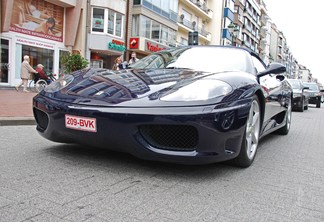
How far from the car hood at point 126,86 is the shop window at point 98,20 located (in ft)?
60.5

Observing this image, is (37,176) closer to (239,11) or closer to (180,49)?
(180,49)

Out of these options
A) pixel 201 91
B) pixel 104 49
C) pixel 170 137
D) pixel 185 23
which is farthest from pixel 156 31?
pixel 170 137

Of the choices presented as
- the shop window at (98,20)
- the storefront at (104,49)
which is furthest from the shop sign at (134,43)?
the shop window at (98,20)

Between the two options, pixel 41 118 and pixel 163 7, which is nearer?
pixel 41 118

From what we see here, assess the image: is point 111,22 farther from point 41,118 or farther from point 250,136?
point 250,136

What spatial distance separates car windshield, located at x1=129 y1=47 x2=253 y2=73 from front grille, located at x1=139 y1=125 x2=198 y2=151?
1.16 meters

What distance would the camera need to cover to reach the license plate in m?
2.64

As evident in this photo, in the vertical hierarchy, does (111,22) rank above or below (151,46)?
above

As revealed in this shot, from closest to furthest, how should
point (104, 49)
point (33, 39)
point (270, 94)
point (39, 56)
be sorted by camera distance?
point (270, 94) < point (33, 39) < point (39, 56) < point (104, 49)

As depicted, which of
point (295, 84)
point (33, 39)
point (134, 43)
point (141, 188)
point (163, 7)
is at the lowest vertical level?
point (141, 188)

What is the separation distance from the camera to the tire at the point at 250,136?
3072 mm

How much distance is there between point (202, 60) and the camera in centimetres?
386

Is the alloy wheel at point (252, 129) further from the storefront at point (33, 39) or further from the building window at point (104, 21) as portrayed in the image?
the building window at point (104, 21)

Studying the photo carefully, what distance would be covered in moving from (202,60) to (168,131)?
4.94 ft
